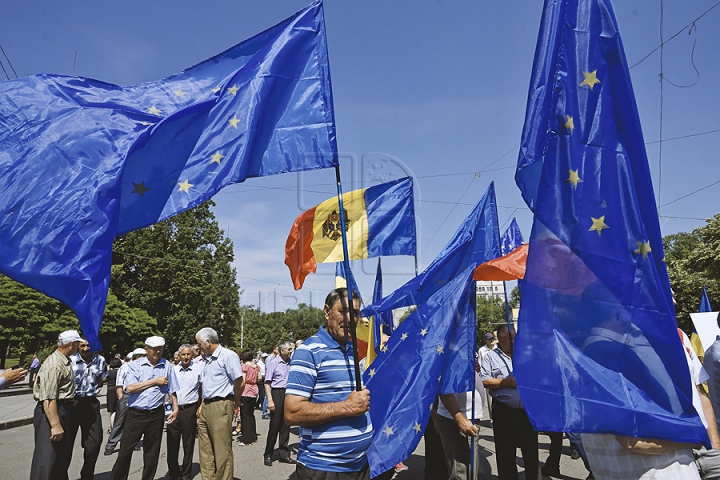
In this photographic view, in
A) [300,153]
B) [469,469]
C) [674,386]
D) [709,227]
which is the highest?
[709,227]

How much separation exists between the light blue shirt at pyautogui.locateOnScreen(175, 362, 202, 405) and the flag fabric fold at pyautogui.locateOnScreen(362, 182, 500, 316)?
277cm

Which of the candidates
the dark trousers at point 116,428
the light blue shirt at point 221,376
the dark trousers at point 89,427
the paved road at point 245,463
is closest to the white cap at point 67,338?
the dark trousers at point 89,427

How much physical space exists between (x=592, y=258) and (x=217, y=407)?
519 centimetres

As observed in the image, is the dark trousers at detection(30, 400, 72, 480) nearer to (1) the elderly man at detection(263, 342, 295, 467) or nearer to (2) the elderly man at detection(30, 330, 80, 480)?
(2) the elderly man at detection(30, 330, 80, 480)

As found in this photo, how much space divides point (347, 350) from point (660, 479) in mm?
1951

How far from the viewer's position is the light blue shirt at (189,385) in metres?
7.80

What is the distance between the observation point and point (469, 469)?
20.1 feet

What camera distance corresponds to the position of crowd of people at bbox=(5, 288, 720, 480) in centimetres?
339

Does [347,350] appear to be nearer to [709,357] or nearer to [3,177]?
[3,177]

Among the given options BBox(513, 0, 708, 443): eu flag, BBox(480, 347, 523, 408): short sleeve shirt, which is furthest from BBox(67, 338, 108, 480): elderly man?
BBox(513, 0, 708, 443): eu flag

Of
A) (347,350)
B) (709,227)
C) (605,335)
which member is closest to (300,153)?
(347,350)

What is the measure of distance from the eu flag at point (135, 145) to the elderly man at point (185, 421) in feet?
14.9

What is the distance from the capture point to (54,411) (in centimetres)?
627

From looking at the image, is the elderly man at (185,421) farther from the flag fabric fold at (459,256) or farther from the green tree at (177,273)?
the green tree at (177,273)
